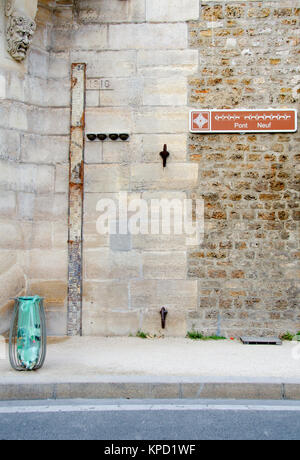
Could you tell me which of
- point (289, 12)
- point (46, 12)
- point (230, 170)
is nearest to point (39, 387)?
point (230, 170)

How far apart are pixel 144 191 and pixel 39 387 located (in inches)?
130

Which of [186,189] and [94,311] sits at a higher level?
[186,189]

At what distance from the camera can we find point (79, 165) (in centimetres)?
690

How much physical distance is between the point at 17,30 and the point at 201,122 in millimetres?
2694

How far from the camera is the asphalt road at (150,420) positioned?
11.1 feet

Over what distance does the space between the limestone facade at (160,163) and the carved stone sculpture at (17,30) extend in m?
0.18

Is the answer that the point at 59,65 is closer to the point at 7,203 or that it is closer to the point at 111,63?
the point at 111,63

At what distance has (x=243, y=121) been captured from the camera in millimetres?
6809

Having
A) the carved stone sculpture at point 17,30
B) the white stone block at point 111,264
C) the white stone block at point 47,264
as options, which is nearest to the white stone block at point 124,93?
the carved stone sculpture at point 17,30

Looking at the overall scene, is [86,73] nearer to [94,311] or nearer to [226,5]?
[226,5]

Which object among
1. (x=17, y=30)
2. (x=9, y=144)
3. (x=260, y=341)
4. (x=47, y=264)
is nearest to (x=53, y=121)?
(x=9, y=144)

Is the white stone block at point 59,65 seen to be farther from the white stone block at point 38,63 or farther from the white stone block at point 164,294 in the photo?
the white stone block at point 164,294

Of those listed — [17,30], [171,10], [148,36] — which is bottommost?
[17,30]

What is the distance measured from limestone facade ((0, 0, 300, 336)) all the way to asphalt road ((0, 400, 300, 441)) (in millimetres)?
2602
